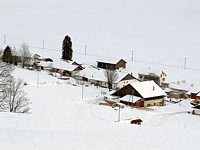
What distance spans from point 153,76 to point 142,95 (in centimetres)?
634

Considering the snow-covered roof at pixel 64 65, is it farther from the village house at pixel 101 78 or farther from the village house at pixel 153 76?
the village house at pixel 153 76

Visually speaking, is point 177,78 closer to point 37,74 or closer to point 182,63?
point 182,63

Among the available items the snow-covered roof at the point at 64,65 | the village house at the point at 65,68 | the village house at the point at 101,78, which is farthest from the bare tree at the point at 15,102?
the snow-covered roof at the point at 64,65

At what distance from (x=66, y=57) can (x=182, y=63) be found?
39.7ft

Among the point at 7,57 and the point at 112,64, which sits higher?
the point at 7,57

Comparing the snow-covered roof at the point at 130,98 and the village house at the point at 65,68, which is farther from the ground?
the village house at the point at 65,68

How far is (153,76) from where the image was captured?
23641 mm

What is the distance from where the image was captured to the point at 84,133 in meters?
5.04

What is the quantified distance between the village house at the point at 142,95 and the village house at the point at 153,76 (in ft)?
15.7

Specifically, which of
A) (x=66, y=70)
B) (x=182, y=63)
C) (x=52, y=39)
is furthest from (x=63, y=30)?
(x=66, y=70)

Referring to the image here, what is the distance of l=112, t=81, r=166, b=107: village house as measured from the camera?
57.0ft

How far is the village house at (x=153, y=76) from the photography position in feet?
77.4

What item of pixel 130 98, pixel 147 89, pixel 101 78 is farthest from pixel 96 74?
pixel 130 98

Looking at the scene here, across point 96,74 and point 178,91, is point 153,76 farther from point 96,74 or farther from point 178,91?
point 96,74
